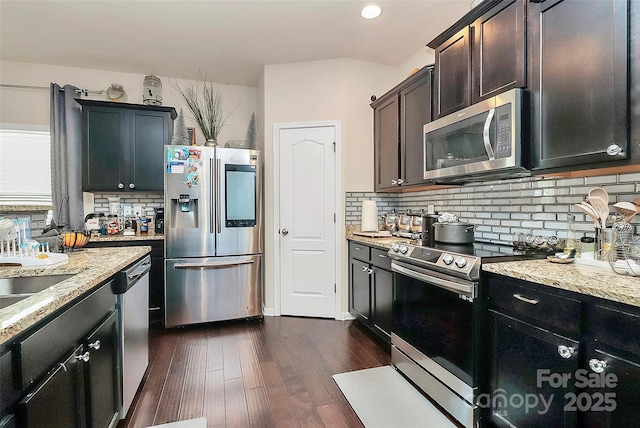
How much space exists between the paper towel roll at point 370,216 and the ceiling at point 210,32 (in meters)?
1.62

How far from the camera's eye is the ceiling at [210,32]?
8.29 ft

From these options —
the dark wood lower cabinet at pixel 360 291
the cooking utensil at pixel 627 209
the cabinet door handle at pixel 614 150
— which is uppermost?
the cabinet door handle at pixel 614 150

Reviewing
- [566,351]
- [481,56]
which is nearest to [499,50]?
[481,56]

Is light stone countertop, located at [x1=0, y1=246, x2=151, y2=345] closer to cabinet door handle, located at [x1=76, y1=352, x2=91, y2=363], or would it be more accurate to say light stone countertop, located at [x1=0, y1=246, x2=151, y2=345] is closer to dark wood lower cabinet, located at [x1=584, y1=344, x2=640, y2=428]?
cabinet door handle, located at [x1=76, y1=352, x2=91, y2=363]

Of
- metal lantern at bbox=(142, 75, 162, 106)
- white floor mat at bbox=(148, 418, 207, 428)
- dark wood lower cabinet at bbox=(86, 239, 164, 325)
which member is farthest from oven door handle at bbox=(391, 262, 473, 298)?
metal lantern at bbox=(142, 75, 162, 106)

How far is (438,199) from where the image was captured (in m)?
3.08

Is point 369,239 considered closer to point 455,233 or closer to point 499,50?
point 455,233

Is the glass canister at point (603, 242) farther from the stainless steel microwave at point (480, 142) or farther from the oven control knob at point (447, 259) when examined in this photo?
the oven control knob at point (447, 259)

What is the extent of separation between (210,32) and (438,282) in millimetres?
2890

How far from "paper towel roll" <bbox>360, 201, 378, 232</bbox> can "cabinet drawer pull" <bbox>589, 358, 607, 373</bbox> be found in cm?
224

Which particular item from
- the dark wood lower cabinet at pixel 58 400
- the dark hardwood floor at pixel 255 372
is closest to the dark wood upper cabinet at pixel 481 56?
the dark hardwood floor at pixel 255 372

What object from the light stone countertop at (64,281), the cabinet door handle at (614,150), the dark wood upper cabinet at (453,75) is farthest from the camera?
the dark wood upper cabinet at (453,75)

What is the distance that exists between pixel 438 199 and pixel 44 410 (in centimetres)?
301

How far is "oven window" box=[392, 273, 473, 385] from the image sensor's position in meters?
1.73
